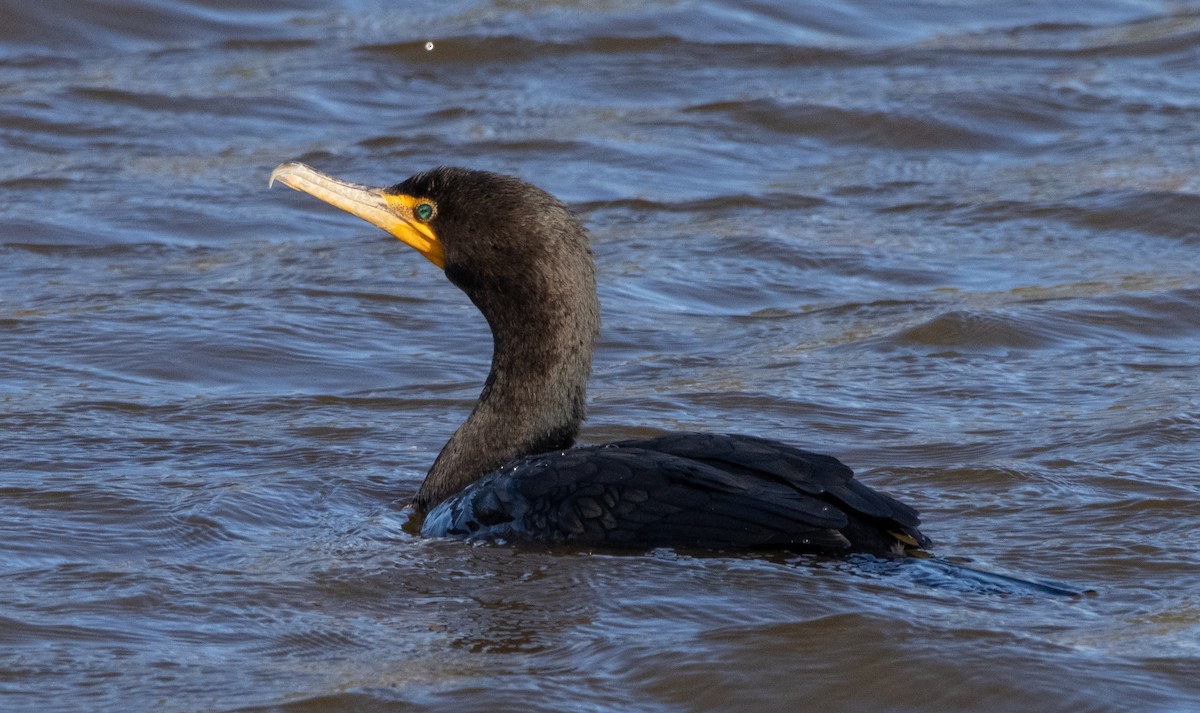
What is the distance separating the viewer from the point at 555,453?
5.76 meters

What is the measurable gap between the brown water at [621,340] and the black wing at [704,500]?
13 cm

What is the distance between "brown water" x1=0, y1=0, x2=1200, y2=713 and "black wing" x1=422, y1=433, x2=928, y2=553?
0.13 meters

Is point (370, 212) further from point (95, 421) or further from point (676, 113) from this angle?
point (676, 113)

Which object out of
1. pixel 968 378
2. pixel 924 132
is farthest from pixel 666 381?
pixel 924 132

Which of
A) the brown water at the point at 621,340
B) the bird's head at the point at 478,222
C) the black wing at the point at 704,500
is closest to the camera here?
the brown water at the point at 621,340

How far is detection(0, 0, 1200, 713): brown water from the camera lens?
5082 mm

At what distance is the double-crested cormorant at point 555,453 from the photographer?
17.6ft

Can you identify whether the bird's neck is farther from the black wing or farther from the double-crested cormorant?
the black wing

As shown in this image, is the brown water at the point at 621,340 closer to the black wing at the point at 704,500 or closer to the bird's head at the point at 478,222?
the black wing at the point at 704,500

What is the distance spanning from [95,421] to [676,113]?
643 cm

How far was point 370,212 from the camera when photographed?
21.3 ft

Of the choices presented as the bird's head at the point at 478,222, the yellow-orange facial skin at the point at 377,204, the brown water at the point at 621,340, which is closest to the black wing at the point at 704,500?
the brown water at the point at 621,340

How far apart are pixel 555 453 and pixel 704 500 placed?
1.94 feet

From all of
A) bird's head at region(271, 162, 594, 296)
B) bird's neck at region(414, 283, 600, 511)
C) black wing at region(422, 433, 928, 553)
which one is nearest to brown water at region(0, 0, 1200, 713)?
black wing at region(422, 433, 928, 553)
